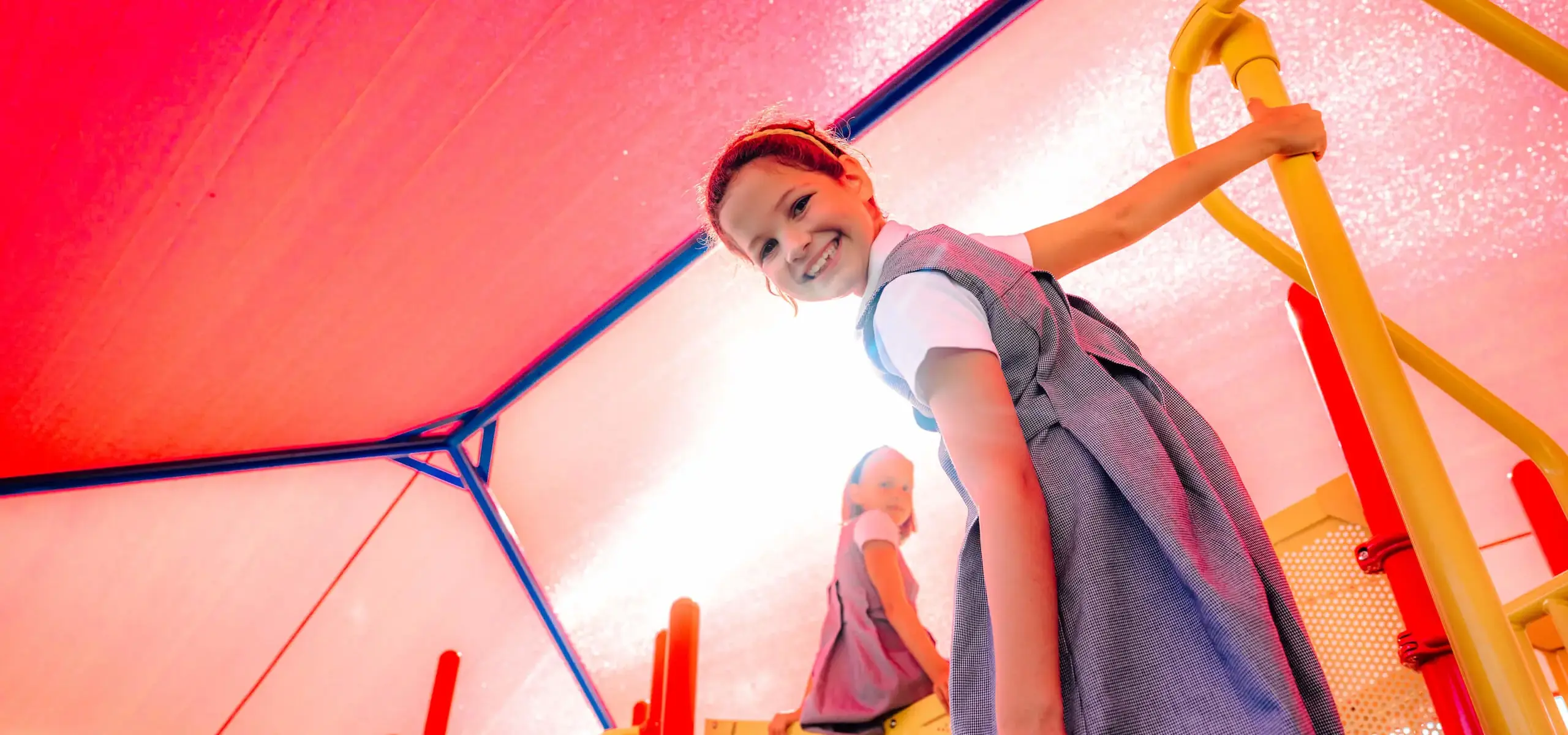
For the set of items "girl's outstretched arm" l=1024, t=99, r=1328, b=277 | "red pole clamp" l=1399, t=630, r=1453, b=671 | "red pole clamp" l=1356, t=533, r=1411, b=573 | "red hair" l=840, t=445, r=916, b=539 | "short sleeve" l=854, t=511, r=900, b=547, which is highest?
"red hair" l=840, t=445, r=916, b=539

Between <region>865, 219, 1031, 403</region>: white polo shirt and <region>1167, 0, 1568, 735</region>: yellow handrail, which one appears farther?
<region>865, 219, 1031, 403</region>: white polo shirt

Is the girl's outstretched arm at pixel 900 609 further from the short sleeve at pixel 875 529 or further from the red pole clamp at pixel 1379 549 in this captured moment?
the red pole clamp at pixel 1379 549

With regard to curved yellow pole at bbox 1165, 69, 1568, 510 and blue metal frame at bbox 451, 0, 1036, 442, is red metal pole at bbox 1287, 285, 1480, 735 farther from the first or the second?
blue metal frame at bbox 451, 0, 1036, 442

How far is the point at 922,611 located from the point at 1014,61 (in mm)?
1509

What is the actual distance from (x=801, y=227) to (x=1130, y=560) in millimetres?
424

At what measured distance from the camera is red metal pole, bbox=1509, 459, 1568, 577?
159 cm

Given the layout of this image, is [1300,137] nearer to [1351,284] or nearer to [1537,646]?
[1351,284]

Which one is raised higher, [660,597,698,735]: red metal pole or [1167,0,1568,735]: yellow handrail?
[660,597,698,735]: red metal pole

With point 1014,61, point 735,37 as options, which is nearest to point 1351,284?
point 735,37

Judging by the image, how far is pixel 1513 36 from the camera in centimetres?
64

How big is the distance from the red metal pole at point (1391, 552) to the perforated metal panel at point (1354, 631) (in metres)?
0.06

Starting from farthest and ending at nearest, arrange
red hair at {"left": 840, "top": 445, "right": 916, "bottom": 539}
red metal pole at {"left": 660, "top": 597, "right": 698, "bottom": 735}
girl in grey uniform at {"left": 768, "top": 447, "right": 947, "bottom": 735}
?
red hair at {"left": 840, "top": 445, "right": 916, "bottom": 539} < red metal pole at {"left": 660, "top": 597, "right": 698, "bottom": 735} < girl in grey uniform at {"left": 768, "top": 447, "right": 947, "bottom": 735}

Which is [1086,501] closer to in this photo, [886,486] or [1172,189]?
[1172,189]

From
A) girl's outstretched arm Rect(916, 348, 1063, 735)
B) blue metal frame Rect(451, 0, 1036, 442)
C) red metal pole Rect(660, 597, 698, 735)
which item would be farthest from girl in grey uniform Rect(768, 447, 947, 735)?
girl's outstretched arm Rect(916, 348, 1063, 735)
